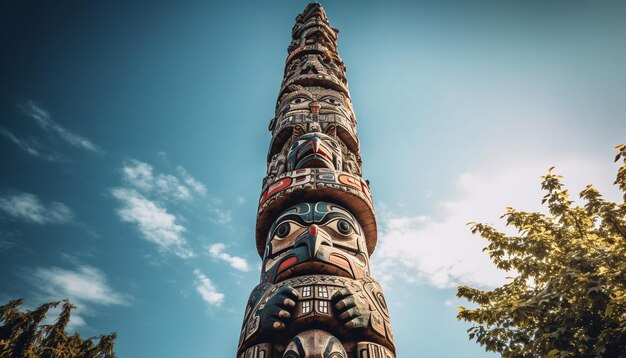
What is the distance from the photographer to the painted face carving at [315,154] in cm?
552

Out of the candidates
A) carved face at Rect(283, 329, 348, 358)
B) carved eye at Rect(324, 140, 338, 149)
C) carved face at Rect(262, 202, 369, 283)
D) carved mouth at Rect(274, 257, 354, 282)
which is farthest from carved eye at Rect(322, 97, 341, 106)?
carved face at Rect(283, 329, 348, 358)

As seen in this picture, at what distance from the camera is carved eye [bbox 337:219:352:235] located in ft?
14.1

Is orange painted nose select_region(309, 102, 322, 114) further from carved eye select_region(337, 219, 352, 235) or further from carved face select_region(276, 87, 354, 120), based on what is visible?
carved eye select_region(337, 219, 352, 235)

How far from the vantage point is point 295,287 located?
3.16 meters

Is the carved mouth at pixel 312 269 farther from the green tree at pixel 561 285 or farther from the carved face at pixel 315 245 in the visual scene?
the green tree at pixel 561 285

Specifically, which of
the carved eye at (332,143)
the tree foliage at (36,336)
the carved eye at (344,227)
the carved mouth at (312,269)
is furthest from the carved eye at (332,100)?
the tree foliage at (36,336)

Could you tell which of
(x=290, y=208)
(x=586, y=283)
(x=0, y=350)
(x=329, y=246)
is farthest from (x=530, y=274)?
(x=0, y=350)

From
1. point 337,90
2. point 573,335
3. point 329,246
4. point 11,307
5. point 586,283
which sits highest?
point 337,90

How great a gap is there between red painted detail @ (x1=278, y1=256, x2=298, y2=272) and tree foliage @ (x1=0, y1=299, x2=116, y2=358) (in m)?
6.98

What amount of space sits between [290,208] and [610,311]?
3573 mm

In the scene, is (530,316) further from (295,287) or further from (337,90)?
(337,90)

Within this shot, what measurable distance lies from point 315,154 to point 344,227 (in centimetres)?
158

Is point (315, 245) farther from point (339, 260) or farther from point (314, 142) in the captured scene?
point (314, 142)

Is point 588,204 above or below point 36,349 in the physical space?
above
